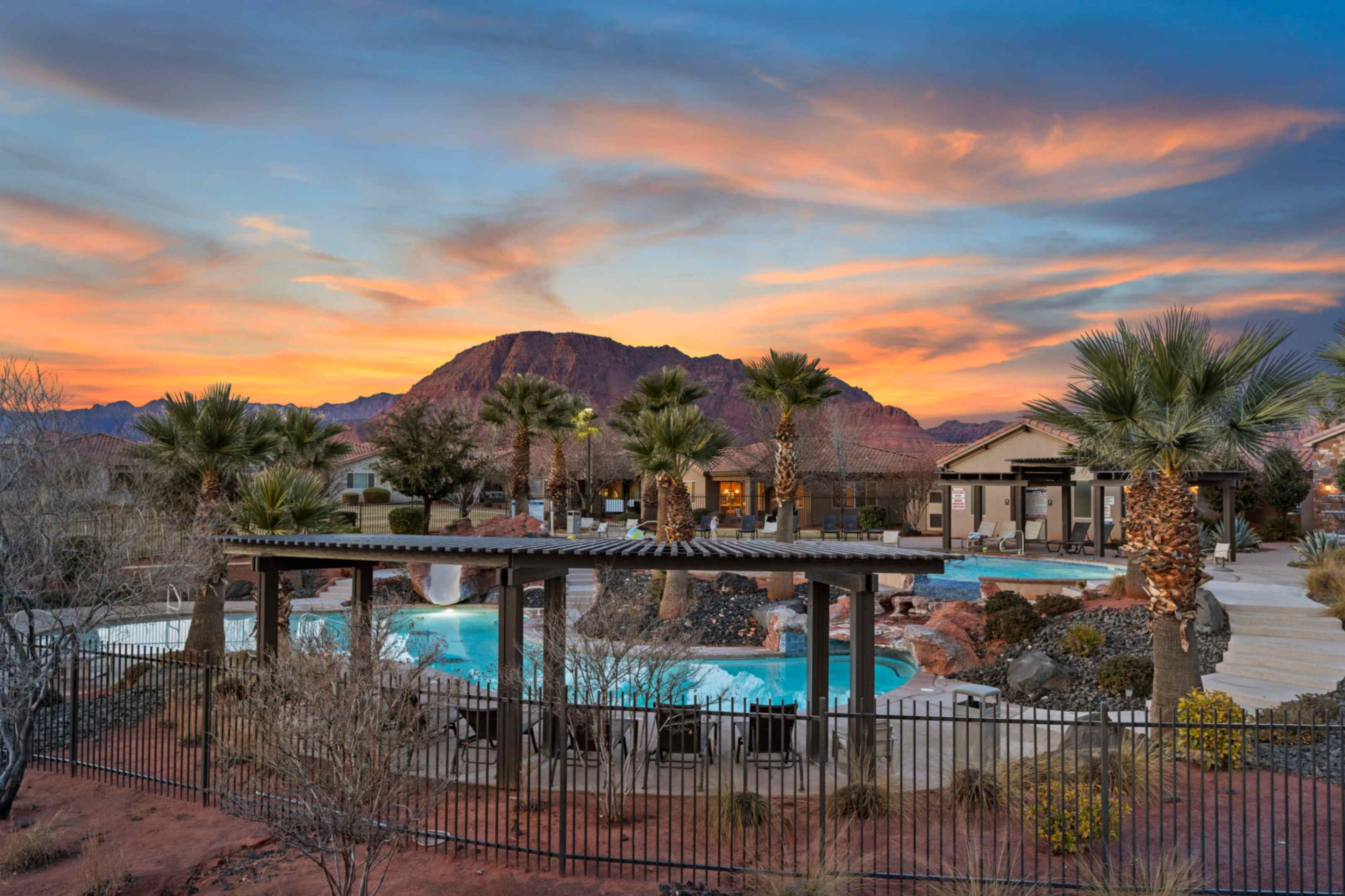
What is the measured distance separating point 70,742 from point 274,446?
7336mm

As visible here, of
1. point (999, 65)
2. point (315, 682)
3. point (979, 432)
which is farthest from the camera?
point (979, 432)

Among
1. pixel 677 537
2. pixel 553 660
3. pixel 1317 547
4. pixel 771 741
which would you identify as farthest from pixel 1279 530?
pixel 553 660

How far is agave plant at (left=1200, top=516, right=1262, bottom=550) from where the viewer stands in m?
26.1

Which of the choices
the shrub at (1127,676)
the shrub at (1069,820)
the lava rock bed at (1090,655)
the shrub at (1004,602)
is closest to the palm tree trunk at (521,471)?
the shrub at (1004,602)

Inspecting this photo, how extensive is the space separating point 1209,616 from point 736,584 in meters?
13.5

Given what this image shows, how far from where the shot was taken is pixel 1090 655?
1535cm

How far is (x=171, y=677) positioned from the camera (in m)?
12.1

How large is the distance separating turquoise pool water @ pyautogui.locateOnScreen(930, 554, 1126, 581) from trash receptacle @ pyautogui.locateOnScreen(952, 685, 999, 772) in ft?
39.5

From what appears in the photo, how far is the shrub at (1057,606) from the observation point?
1792 cm

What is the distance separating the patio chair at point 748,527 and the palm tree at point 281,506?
809 inches

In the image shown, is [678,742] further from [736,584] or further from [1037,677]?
[736,584]

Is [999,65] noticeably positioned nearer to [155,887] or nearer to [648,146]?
[648,146]

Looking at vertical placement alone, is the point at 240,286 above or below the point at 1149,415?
above

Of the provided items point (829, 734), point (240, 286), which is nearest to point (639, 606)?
point (829, 734)
